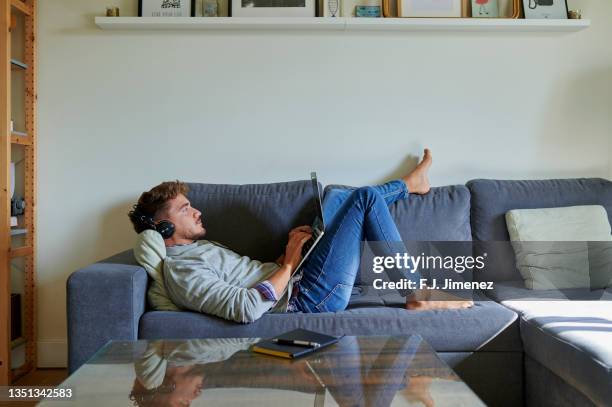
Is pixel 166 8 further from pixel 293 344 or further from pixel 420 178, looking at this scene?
pixel 293 344

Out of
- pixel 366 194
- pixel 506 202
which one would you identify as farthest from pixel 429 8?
pixel 366 194

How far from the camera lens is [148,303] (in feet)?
7.06

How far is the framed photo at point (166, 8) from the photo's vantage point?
2930 mm

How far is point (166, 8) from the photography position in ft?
9.64

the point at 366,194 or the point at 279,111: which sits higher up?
the point at 279,111

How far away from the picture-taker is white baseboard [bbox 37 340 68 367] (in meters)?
2.94

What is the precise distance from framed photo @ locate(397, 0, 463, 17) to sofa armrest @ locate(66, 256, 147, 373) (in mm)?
1933

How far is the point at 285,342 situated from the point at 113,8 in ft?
7.09

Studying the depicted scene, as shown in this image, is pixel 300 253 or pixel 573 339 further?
pixel 300 253

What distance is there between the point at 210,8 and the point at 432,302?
1.86 m

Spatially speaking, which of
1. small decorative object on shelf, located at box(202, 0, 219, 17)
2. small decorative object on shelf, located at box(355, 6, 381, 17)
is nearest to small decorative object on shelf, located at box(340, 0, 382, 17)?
small decorative object on shelf, located at box(355, 6, 381, 17)

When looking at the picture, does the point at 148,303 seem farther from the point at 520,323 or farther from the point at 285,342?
the point at 520,323

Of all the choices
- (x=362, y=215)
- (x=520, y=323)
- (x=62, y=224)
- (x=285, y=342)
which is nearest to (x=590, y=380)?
(x=520, y=323)

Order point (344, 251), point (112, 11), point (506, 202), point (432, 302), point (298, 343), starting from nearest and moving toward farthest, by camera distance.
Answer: point (298, 343) → point (432, 302) → point (344, 251) → point (506, 202) → point (112, 11)
